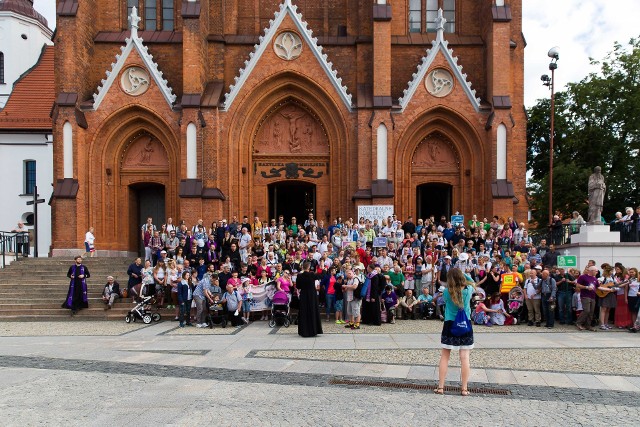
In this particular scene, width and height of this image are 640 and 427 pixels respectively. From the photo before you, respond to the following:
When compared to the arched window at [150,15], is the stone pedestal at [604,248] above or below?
below

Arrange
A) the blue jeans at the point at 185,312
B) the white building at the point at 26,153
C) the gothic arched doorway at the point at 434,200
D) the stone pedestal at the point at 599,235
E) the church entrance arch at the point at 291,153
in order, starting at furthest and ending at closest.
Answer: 1. the white building at the point at 26,153
2. the gothic arched doorway at the point at 434,200
3. the church entrance arch at the point at 291,153
4. the stone pedestal at the point at 599,235
5. the blue jeans at the point at 185,312

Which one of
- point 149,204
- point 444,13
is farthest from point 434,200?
point 149,204

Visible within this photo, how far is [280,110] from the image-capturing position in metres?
27.7

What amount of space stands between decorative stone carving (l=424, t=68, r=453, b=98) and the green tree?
1048cm

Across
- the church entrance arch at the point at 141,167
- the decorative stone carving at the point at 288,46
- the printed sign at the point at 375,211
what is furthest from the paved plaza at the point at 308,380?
the decorative stone carving at the point at 288,46

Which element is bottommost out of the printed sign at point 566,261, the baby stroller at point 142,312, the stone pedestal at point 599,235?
the baby stroller at point 142,312

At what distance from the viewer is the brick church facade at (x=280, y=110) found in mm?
25594

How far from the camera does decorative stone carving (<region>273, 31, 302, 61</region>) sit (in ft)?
87.0

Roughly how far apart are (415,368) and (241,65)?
66.1ft

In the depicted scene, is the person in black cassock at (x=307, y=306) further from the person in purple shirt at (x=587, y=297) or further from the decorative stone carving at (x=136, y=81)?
the decorative stone carving at (x=136, y=81)

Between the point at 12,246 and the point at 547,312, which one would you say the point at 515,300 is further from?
the point at 12,246

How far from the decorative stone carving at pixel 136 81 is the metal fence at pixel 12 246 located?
7181mm

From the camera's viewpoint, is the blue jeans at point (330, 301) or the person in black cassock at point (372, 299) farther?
the blue jeans at point (330, 301)

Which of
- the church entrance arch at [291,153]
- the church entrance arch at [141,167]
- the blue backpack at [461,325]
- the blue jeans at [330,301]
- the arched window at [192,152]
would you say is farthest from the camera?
the church entrance arch at [291,153]
